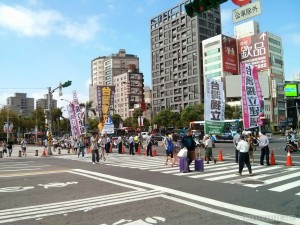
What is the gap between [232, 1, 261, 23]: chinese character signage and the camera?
8.73m

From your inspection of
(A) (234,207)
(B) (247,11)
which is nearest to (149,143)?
(B) (247,11)

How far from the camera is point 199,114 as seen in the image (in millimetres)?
78312

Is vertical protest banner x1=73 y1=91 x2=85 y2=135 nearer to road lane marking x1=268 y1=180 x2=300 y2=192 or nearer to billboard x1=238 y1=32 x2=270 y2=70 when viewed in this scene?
road lane marking x1=268 y1=180 x2=300 y2=192

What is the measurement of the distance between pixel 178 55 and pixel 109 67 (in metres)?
61.7

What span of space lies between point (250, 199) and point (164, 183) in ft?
11.1

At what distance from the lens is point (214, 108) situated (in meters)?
18.3

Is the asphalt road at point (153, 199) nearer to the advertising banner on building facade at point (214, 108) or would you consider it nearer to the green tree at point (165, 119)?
the advertising banner on building facade at point (214, 108)

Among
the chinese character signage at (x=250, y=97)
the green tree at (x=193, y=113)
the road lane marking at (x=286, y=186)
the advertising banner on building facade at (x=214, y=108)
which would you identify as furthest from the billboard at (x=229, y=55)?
the road lane marking at (x=286, y=186)

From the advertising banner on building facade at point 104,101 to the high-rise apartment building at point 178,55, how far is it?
6644 centimetres

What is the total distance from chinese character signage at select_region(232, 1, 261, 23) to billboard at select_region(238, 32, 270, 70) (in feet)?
291

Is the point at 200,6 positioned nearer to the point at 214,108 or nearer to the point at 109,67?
the point at 214,108

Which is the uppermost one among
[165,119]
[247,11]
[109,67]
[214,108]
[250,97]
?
[109,67]

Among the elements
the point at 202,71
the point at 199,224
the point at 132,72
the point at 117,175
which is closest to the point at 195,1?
the point at 199,224

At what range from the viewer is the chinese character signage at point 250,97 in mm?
16844
